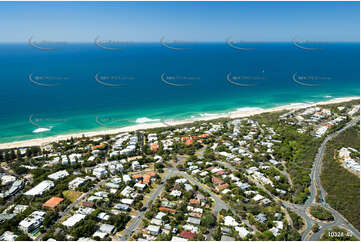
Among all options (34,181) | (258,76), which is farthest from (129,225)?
(258,76)

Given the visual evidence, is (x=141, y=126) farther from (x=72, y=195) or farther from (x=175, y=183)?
(x=72, y=195)

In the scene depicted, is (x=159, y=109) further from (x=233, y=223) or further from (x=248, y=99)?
(x=233, y=223)

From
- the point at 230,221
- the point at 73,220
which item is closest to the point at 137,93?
the point at 73,220

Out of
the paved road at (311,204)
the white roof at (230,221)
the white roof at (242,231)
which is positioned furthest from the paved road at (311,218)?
the white roof at (230,221)

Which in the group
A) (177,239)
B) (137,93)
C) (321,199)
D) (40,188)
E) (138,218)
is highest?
(137,93)

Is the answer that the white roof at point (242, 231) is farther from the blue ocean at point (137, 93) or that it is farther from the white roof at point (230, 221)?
the blue ocean at point (137, 93)

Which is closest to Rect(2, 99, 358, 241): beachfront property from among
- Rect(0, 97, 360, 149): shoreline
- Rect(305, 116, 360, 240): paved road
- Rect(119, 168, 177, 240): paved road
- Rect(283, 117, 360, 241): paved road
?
Rect(119, 168, 177, 240): paved road

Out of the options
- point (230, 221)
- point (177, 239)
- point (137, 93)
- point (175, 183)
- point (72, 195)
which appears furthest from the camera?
point (137, 93)

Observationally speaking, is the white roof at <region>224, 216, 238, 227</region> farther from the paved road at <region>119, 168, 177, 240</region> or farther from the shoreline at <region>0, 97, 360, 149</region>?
the shoreline at <region>0, 97, 360, 149</region>
